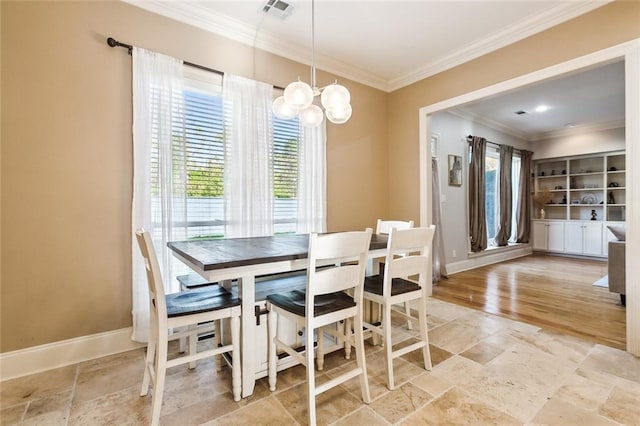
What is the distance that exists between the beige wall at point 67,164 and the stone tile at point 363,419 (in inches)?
72.6

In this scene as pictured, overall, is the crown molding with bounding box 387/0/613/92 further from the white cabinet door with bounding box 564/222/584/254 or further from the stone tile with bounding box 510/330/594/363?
the white cabinet door with bounding box 564/222/584/254

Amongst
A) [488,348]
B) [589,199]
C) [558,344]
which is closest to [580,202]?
[589,199]

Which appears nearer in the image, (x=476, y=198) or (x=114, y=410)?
(x=114, y=410)

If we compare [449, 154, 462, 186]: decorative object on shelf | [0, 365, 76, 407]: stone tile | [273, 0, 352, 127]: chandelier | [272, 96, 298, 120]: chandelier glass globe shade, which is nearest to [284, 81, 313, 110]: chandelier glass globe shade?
[273, 0, 352, 127]: chandelier

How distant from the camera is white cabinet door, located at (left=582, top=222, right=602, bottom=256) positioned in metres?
6.07

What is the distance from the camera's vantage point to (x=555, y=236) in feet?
22.0

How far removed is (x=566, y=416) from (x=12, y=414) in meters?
2.97

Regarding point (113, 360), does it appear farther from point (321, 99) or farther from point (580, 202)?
point (580, 202)

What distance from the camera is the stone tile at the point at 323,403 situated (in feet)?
5.14

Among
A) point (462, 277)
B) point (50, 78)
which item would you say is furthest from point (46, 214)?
point (462, 277)

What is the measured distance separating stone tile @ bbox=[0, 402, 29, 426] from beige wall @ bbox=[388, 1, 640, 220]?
3.76 meters

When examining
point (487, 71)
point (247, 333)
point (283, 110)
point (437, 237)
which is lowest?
point (247, 333)

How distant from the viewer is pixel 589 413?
158 cm

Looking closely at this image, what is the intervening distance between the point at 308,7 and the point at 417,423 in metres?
3.06
